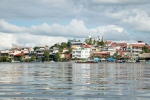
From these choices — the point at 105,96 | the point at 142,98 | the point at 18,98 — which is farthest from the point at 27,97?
the point at 142,98

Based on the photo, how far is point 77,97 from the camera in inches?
639

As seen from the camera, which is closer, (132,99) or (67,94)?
(132,99)

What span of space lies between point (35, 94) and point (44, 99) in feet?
5.81

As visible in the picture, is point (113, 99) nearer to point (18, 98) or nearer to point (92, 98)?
point (92, 98)

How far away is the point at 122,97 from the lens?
16.3m

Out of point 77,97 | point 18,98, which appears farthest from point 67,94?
point 18,98

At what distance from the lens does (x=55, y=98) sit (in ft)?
52.3

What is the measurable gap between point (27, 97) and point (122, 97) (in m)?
3.97

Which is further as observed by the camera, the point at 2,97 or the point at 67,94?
the point at 67,94

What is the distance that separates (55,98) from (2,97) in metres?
2.19

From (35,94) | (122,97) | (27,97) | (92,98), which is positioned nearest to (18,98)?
(27,97)

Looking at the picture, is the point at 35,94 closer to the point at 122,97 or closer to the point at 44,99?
the point at 44,99

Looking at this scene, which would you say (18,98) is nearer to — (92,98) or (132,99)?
(92,98)

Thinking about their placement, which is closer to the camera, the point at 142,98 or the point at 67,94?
the point at 142,98
